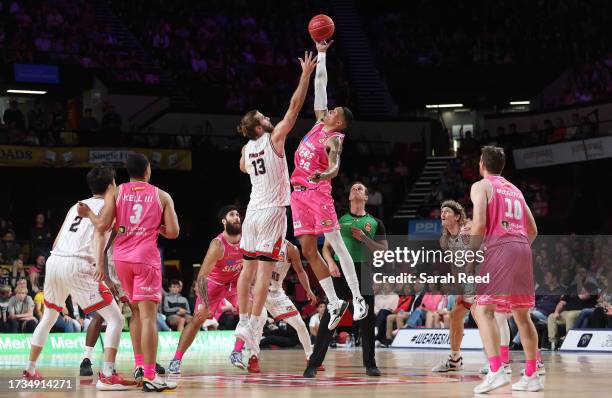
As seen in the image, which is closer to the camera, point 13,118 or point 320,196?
point 320,196

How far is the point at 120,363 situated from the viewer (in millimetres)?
13906

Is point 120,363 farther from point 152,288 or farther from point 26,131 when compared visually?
point 26,131

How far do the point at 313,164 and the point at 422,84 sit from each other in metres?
24.6

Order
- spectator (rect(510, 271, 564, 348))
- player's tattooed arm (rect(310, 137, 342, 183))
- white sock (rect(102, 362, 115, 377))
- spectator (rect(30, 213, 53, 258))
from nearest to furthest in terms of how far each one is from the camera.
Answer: white sock (rect(102, 362, 115, 377)) < player's tattooed arm (rect(310, 137, 342, 183)) < spectator (rect(510, 271, 564, 348)) < spectator (rect(30, 213, 53, 258))

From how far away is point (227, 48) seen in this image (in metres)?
31.4

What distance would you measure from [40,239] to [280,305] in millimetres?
11344

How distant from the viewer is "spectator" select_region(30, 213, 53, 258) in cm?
2138

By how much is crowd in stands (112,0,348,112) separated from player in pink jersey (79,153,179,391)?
19.9 metres

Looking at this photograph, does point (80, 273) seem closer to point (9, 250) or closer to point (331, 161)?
point (331, 161)

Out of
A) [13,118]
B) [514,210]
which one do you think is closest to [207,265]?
[514,210]

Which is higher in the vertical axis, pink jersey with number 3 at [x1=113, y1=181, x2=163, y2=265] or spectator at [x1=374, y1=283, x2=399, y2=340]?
pink jersey with number 3 at [x1=113, y1=181, x2=163, y2=265]

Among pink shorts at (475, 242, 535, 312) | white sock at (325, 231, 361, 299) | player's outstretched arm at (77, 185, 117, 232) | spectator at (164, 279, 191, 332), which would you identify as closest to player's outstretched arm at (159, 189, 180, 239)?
player's outstretched arm at (77, 185, 117, 232)

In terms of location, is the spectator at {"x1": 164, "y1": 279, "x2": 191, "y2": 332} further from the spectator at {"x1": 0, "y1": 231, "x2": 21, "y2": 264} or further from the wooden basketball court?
the wooden basketball court

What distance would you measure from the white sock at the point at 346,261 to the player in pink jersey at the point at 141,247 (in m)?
1.78
